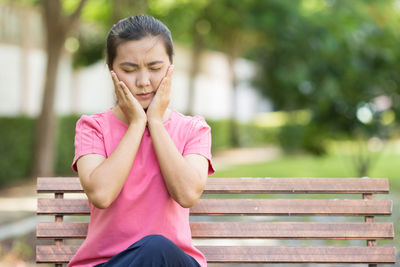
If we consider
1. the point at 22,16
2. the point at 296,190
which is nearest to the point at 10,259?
the point at 296,190

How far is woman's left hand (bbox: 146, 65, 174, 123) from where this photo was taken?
7.66 ft

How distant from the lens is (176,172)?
2.23m

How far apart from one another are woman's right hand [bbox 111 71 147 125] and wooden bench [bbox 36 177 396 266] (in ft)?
2.19

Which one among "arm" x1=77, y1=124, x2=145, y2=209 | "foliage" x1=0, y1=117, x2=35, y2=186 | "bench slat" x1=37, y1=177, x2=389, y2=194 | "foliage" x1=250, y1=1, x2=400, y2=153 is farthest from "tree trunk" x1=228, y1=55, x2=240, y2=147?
"arm" x1=77, y1=124, x2=145, y2=209

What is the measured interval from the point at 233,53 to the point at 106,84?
24.8ft

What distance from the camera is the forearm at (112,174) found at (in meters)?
Answer: 2.21

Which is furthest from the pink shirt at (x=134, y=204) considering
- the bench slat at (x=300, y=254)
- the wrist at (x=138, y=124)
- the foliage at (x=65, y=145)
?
the foliage at (x=65, y=145)

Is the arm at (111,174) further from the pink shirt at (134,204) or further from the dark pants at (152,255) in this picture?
the dark pants at (152,255)

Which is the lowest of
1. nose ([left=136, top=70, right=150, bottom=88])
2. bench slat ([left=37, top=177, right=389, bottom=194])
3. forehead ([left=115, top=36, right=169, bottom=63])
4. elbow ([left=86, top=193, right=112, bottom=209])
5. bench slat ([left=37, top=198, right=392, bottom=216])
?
bench slat ([left=37, top=198, right=392, bottom=216])

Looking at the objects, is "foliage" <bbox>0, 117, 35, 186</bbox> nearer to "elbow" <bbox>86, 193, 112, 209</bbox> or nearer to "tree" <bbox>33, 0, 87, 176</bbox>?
"tree" <bbox>33, 0, 87, 176</bbox>

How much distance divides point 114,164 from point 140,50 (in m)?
0.50

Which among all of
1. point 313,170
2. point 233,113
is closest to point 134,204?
point 313,170

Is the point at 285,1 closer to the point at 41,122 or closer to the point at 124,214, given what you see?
the point at 41,122

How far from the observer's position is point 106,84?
14.8 meters
